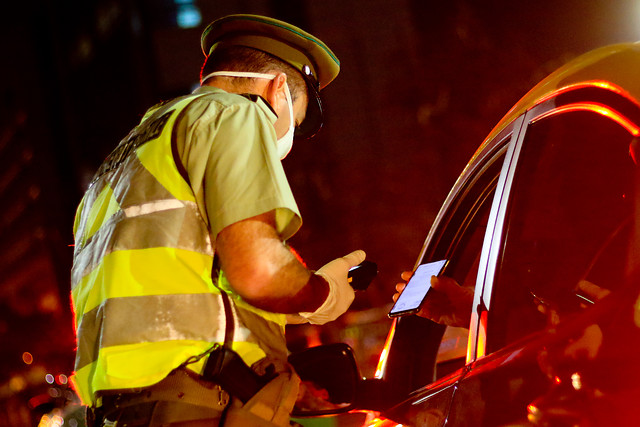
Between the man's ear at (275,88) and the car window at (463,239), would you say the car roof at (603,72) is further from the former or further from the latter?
the man's ear at (275,88)

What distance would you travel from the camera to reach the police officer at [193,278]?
62.5 inches

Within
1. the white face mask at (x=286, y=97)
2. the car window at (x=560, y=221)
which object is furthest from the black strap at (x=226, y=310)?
the car window at (x=560, y=221)

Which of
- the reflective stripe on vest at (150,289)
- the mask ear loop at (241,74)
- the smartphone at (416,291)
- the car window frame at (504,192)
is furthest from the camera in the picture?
the mask ear loop at (241,74)

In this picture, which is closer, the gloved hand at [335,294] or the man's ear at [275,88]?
the gloved hand at [335,294]

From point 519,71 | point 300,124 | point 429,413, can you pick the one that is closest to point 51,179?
point 519,71

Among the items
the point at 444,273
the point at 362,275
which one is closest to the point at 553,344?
the point at 362,275

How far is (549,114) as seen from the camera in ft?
5.05

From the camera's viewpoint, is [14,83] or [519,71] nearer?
[14,83]

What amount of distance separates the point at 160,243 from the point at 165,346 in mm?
253

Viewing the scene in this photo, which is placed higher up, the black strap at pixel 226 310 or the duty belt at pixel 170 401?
the black strap at pixel 226 310

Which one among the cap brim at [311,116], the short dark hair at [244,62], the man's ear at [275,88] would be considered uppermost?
the short dark hair at [244,62]

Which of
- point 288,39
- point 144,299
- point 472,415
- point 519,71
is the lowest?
point 519,71

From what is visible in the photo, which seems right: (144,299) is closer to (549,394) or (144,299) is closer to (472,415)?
(472,415)

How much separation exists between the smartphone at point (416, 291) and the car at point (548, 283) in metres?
0.20
